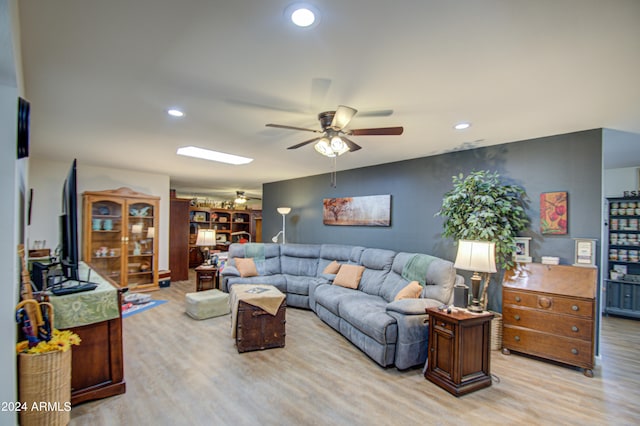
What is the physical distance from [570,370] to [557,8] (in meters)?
3.34

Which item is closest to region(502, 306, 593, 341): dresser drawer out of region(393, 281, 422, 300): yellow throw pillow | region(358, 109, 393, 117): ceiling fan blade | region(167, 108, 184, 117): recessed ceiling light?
region(393, 281, 422, 300): yellow throw pillow

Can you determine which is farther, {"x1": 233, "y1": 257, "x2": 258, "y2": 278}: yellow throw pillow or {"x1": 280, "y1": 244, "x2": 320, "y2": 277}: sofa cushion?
{"x1": 280, "y1": 244, "x2": 320, "y2": 277}: sofa cushion

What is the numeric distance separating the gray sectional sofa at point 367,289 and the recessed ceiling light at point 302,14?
2625 mm

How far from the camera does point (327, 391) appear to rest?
253cm

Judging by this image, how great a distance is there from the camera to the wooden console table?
7.48 feet

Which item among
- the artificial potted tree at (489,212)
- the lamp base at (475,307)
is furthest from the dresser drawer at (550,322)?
the lamp base at (475,307)

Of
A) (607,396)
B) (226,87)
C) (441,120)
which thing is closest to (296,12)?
(226,87)

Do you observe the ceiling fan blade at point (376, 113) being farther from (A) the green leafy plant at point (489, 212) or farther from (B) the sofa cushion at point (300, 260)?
(B) the sofa cushion at point (300, 260)

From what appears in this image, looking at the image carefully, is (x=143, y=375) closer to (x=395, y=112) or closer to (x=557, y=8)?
(x=395, y=112)

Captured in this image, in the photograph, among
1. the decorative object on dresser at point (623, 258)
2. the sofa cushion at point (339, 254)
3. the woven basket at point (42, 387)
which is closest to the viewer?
the woven basket at point (42, 387)

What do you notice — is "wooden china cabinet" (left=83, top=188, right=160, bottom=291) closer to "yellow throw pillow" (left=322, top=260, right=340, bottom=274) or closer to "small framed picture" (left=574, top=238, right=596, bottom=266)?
"yellow throw pillow" (left=322, top=260, right=340, bottom=274)

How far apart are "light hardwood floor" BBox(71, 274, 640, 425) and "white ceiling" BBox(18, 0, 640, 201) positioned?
2.49m

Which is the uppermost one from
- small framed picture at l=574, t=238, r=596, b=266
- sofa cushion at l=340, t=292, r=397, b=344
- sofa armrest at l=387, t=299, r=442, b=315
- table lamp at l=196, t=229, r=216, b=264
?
small framed picture at l=574, t=238, r=596, b=266

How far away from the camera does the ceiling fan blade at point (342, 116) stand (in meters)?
2.26
